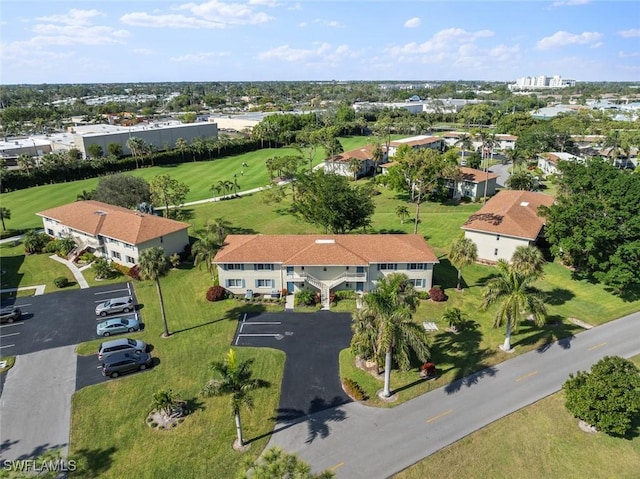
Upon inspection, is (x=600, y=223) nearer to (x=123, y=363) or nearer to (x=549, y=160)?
(x=123, y=363)

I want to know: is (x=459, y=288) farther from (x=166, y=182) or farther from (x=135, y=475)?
(x=166, y=182)

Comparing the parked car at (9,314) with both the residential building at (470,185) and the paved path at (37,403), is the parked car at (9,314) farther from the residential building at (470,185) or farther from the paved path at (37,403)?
the residential building at (470,185)

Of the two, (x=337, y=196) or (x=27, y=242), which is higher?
(x=337, y=196)

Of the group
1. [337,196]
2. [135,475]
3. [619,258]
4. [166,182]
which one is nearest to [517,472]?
[135,475]

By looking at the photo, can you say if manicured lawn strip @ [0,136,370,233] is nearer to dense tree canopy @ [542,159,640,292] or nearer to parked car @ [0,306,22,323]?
parked car @ [0,306,22,323]

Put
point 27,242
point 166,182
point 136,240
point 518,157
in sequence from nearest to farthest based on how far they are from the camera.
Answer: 1. point 136,240
2. point 27,242
3. point 166,182
4. point 518,157

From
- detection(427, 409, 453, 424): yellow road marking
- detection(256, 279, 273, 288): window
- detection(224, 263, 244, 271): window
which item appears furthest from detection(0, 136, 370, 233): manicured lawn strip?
detection(427, 409, 453, 424): yellow road marking
